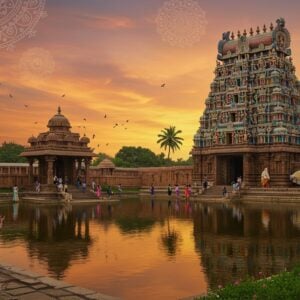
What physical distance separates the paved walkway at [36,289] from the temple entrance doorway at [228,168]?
4960 cm

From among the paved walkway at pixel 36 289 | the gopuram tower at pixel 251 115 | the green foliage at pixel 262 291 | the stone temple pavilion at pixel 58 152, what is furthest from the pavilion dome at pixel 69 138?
the green foliage at pixel 262 291

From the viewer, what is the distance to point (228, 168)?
2399 inches

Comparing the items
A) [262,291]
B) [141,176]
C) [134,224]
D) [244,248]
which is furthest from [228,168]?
[262,291]

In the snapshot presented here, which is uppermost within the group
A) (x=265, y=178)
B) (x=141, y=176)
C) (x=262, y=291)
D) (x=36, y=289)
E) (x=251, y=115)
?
(x=251, y=115)

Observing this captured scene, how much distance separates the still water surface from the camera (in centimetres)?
1142

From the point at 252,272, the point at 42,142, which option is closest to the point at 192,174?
the point at 42,142

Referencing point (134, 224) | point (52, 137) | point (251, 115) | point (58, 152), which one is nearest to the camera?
point (134, 224)

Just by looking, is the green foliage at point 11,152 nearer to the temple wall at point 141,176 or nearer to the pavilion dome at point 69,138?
the temple wall at point 141,176

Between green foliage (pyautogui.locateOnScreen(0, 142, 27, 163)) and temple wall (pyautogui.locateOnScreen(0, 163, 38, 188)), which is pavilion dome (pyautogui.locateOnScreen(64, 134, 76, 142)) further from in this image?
green foliage (pyautogui.locateOnScreen(0, 142, 27, 163))

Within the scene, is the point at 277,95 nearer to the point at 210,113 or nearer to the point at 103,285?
the point at 210,113

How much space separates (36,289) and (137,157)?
103031mm

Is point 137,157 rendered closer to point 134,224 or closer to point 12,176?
point 12,176

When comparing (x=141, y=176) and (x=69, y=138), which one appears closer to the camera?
(x=69, y=138)

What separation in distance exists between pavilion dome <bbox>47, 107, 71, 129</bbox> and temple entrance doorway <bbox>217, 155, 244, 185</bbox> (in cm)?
1961
